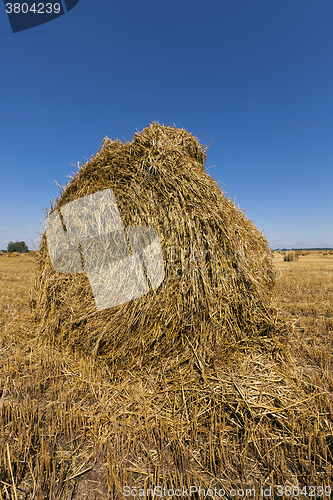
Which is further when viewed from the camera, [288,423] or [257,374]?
[257,374]

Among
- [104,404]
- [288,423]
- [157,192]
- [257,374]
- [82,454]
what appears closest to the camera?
[82,454]

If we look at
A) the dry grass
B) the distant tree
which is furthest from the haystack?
the distant tree

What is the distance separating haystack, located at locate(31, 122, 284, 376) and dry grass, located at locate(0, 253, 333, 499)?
0.22m

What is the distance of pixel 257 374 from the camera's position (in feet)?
7.77

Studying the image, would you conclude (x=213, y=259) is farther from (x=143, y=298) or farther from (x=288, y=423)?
(x=288, y=423)

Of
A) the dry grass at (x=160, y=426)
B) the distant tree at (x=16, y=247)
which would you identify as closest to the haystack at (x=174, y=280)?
the dry grass at (x=160, y=426)

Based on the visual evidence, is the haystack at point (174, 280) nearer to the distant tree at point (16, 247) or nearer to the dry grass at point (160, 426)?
the dry grass at point (160, 426)

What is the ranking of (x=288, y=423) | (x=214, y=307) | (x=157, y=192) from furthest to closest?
(x=157, y=192), (x=214, y=307), (x=288, y=423)

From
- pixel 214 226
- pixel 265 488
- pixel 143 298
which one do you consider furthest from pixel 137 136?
pixel 265 488

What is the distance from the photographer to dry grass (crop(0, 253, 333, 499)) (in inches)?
62.4

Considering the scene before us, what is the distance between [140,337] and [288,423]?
4.80 ft

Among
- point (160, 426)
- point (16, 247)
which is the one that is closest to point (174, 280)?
point (160, 426)

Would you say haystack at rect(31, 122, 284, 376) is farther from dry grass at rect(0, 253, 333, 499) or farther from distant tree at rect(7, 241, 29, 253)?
distant tree at rect(7, 241, 29, 253)

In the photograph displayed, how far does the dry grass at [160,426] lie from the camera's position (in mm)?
1585
